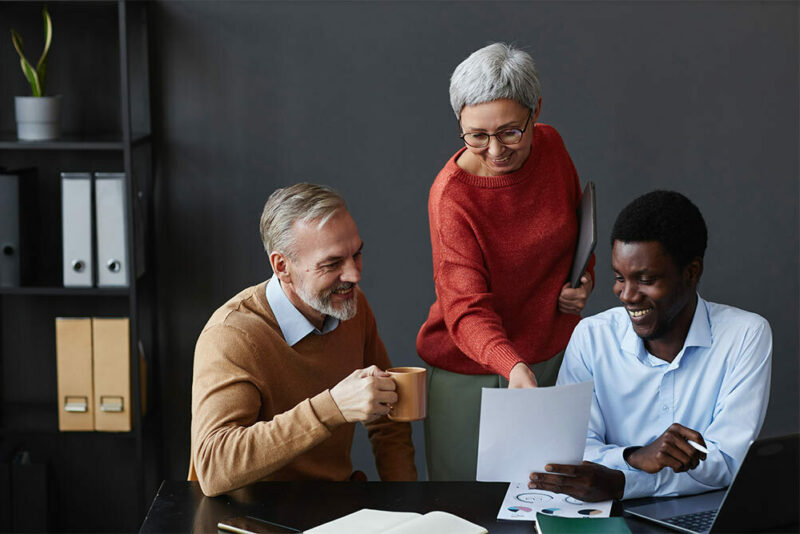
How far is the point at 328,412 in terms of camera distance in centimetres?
177

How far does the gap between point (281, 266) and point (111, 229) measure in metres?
1.25

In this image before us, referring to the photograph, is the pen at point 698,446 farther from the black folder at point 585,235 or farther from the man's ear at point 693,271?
the black folder at point 585,235

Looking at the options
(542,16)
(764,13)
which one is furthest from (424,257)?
(764,13)

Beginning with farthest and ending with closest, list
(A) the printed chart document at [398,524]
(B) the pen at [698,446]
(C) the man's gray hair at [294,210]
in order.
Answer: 1. (C) the man's gray hair at [294,210]
2. (B) the pen at [698,446]
3. (A) the printed chart document at [398,524]

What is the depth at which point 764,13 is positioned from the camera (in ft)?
10.4

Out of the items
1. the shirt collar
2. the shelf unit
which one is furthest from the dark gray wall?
the shirt collar

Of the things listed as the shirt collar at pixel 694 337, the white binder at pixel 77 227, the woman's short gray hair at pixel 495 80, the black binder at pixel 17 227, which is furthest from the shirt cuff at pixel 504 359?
the black binder at pixel 17 227

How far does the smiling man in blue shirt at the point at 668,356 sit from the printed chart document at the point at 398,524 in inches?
14.3

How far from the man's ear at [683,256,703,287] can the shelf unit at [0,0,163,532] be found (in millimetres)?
1826

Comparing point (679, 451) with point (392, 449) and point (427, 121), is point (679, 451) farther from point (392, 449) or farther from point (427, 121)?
point (427, 121)

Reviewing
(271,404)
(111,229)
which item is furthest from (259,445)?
(111,229)

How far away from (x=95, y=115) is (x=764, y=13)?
2.35 meters

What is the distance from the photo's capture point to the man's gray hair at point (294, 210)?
200cm

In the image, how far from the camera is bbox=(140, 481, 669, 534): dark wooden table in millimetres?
1633
